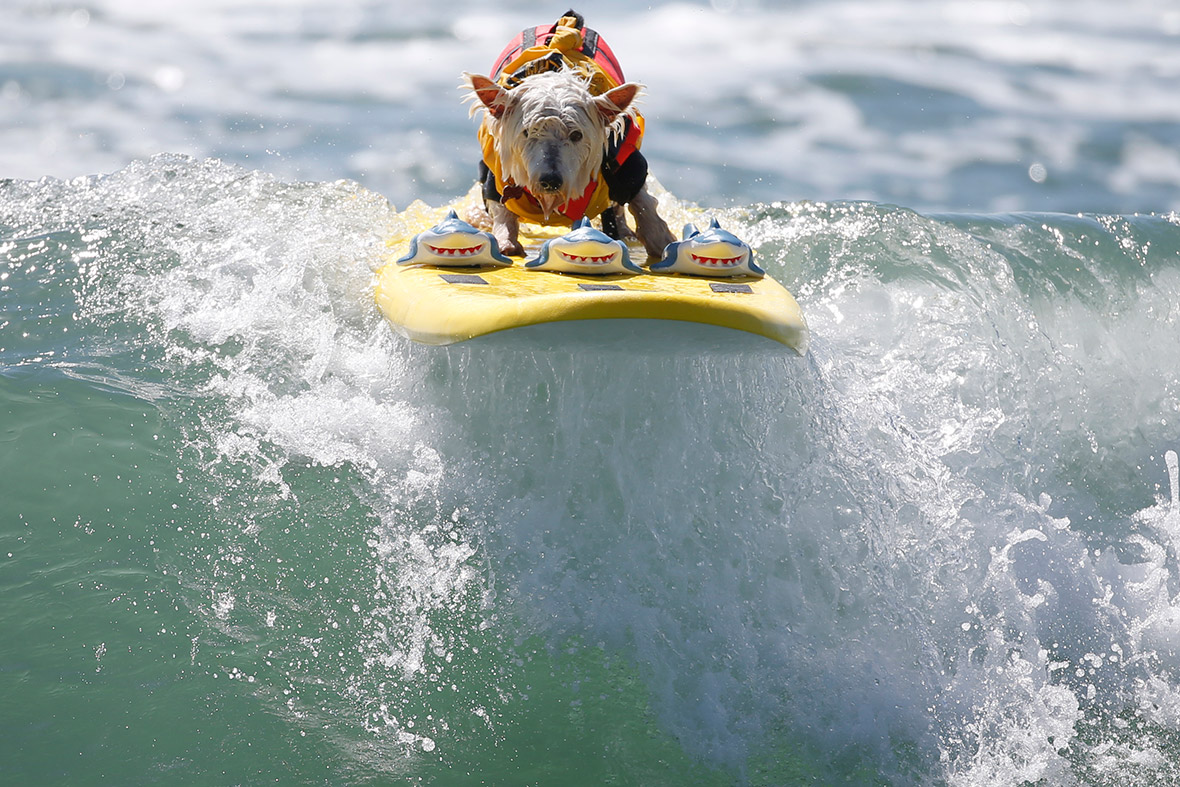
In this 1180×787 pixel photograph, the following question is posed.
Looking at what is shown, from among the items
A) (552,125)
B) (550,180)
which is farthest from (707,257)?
(552,125)

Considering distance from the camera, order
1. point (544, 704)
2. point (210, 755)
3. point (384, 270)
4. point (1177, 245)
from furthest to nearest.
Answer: point (1177, 245) → point (384, 270) → point (544, 704) → point (210, 755)

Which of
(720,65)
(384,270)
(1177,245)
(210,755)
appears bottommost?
(210,755)

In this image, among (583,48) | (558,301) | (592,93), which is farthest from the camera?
(583,48)

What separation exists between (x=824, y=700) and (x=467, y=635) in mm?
1259

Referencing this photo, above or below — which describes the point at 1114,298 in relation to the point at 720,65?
below

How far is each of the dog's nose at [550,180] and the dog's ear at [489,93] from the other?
363mm

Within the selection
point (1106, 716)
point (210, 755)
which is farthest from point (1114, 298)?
point (210, 755)

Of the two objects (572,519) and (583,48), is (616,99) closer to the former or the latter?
(583,48)

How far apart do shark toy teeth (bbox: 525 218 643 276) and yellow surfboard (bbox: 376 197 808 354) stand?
0.12ft

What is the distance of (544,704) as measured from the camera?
330 centimetres

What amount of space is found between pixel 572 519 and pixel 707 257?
1.18 metres

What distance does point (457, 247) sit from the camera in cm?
401

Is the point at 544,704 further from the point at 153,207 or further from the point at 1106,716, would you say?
the point at 153,207

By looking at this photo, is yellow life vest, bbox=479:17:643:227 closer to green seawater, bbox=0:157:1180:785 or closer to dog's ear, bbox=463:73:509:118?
dog's ear, bbox=463:73:509:118
